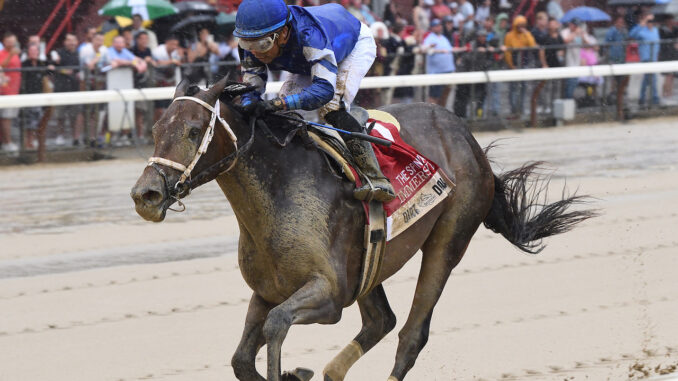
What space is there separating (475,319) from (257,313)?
2.06 meters

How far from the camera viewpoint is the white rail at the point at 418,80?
11500mm

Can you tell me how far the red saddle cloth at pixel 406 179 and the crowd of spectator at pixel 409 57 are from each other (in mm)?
7354

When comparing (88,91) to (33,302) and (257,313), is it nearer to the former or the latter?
(33,302)

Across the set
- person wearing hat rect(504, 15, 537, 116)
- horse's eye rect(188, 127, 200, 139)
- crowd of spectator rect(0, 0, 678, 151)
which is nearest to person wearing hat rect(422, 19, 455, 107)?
crowd of spectator rect(0, 0, 678, 151)

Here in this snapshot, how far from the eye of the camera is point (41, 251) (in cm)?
824

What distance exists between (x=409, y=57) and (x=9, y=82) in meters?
4.80

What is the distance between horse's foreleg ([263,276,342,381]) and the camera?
412 cm

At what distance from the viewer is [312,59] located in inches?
174

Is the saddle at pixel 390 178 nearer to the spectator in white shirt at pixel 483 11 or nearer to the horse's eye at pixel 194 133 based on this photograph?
the horse's eye at pixel 194 133

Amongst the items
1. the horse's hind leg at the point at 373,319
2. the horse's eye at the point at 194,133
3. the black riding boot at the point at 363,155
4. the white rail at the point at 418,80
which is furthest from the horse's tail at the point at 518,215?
the white rail at the point at 418,80

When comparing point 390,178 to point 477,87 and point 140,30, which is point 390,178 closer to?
point 140,30

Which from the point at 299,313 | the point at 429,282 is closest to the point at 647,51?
the point at 429,282

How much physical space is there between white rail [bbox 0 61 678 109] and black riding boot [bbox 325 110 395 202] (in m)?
6.99

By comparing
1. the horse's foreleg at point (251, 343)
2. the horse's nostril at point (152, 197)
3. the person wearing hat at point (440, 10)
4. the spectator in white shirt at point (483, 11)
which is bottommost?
the spectator in white shirt at point (483, 11)
